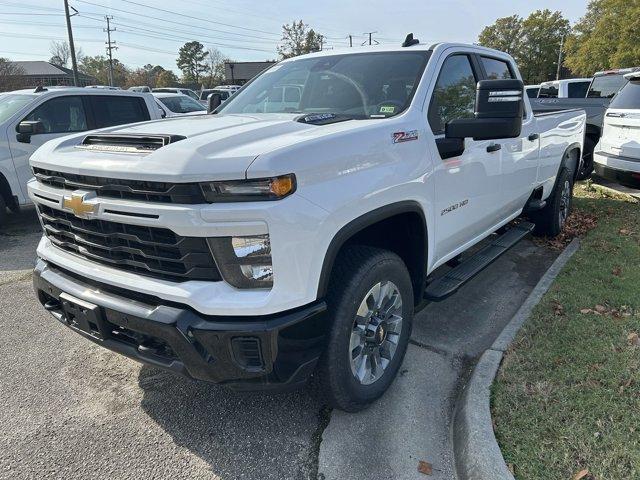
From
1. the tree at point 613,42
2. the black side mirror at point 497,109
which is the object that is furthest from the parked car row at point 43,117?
the tree at point 613,42

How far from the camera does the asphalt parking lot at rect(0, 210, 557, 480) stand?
243cm

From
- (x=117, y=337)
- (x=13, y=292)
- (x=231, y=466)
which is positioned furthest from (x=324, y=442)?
(x=13, y=292)

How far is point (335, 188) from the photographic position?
223 cm

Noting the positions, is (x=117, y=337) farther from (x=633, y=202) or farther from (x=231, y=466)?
(x=633, y=202)

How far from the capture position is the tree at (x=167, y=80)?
7643 centimetres

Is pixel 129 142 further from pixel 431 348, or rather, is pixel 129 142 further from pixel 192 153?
pixel 431 348

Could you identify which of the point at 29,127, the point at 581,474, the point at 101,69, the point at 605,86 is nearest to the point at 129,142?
the point at 581,474

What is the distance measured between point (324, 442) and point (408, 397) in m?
0.65

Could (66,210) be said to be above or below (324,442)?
above

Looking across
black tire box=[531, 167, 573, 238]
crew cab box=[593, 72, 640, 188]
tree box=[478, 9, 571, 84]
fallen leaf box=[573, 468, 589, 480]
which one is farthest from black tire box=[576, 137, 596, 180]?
tree box=[478, 9, 571, 84]

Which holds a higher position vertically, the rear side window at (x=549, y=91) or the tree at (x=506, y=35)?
the tree at (x=506, y=35)

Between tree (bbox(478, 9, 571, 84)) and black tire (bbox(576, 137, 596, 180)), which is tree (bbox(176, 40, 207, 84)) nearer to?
tree (bbox(478, 9, 571, 84))

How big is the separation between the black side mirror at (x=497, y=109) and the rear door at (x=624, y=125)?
4601 mm

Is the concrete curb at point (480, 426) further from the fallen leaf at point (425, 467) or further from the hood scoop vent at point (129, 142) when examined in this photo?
the hood scoop vent at point (129, 142)
